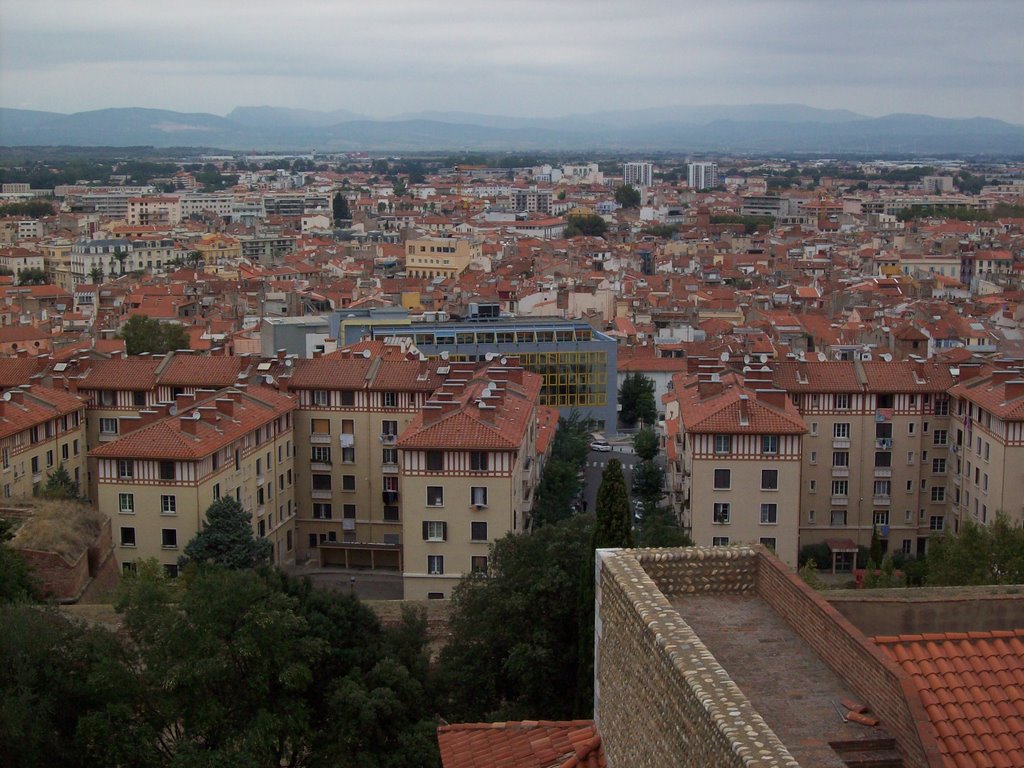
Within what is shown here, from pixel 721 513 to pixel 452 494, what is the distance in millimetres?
4162

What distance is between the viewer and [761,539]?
66.7ft

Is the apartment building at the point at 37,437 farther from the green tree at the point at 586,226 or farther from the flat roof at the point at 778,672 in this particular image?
the green tree at the point at 586,226

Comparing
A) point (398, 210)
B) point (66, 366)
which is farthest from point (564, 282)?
point (398, 210)

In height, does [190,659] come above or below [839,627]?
below

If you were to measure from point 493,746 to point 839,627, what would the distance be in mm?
2325

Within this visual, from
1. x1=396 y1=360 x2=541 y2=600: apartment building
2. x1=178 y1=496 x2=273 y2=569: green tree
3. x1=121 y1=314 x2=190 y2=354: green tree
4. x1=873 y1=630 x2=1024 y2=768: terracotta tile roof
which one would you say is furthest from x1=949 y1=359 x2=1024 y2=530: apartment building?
x1=121 y1=314 x2=190 y2=354: green tree

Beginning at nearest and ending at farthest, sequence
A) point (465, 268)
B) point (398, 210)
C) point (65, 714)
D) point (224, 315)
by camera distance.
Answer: point (65, 714) < point (224, 315) < point (465, 268) < point (398, 210)

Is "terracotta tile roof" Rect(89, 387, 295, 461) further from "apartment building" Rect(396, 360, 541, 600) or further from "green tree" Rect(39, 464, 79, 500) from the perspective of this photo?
"apartment building" Rect(396, 360, 541, 600)

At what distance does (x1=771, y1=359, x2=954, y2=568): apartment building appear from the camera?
23.6 meters

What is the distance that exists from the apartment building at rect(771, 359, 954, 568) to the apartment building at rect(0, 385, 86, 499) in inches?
497

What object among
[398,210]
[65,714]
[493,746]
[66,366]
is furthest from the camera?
[398,210]

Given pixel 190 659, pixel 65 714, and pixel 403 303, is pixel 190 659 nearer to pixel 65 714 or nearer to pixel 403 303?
pixel 65 714

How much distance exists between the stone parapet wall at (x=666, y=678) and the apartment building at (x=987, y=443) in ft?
51.2

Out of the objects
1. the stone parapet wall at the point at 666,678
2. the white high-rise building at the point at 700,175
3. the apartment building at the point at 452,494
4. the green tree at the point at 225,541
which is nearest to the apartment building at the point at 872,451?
the apartment building at the point at 452,494
